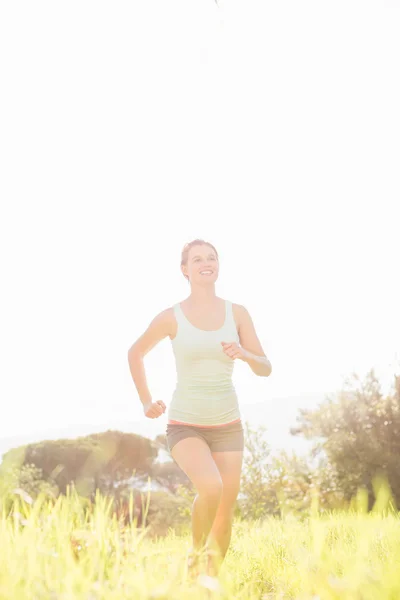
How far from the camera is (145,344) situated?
15.3 ft

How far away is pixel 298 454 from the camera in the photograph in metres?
14.4

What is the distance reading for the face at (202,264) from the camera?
473 cm

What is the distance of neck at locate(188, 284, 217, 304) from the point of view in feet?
15.6

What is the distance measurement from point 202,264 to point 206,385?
0.91 meters

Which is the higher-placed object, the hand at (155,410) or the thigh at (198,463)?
the hand at (155,410)

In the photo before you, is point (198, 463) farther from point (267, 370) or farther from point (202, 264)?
point (202, 264)

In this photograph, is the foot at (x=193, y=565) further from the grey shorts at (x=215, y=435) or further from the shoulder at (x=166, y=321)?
the shoulder at (x=166, y=321)

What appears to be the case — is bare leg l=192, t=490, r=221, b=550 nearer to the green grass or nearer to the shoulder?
the green grass

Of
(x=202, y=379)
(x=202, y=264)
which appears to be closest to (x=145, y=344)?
(x=202, y=379)

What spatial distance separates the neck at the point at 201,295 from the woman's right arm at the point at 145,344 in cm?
21

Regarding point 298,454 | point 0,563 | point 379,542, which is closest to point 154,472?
point 298,454

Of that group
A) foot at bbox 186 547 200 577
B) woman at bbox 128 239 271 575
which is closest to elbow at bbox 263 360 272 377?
woman at bbox 128 239 271 575

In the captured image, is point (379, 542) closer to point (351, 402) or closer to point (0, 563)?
point (0, 563)

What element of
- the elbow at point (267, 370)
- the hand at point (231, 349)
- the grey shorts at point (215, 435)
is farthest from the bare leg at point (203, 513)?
the elbow at point (267, 370)
